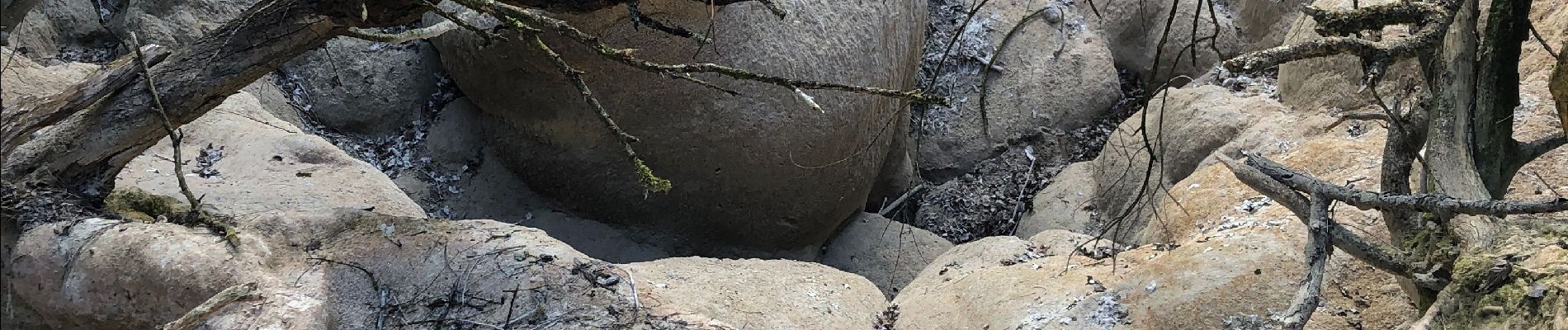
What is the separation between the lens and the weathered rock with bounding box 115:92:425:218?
13.1 ft

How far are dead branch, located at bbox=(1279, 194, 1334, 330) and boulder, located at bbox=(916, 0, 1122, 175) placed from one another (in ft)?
13.3

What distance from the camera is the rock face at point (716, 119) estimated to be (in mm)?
4699

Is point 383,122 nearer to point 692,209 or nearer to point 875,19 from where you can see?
point 692,209

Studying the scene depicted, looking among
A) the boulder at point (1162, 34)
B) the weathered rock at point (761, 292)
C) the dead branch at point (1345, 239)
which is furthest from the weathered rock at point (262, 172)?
the boulder at point (1162, 34)

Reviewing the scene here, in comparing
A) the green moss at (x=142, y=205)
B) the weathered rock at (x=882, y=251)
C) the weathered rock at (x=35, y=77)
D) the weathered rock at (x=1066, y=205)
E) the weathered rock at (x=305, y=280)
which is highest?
the weathered rock at (x=35, y=77)

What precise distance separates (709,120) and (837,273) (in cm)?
97

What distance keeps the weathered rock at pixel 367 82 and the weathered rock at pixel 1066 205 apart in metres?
3.45

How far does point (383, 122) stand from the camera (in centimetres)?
577

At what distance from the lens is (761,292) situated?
3840mm

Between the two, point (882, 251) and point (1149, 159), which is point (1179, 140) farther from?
point (882, 251)

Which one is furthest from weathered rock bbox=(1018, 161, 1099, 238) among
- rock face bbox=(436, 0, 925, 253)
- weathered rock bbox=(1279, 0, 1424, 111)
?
weathered rock bbox=(1279, 0, 1424, 111)

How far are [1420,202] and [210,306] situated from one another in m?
3.14

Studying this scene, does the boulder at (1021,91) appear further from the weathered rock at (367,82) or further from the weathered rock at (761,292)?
the weathered rock at (367,82)

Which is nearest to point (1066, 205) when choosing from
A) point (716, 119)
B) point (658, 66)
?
point (716, 119)
